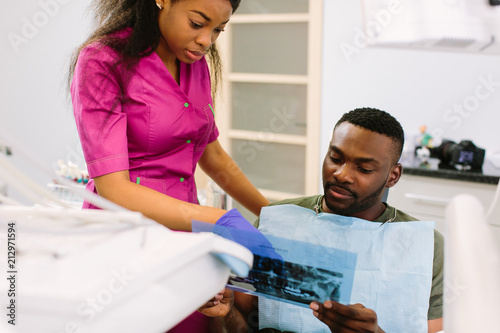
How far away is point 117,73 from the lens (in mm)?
1209

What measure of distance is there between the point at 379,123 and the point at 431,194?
4.53 ft

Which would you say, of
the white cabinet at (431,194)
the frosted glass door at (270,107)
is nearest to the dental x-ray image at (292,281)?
the white cabinet at (431,194)

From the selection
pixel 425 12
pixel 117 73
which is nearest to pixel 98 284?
pixel 425 12

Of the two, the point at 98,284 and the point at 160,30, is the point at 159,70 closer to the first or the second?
the point at 160,30

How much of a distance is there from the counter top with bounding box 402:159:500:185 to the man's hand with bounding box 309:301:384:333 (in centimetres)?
177

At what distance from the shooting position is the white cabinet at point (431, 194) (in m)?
2.51

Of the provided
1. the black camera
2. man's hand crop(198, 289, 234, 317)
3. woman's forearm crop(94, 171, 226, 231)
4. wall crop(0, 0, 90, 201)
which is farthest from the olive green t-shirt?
wall crop(0, 0, 90, 201)

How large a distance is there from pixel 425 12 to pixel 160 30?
0.65 metres

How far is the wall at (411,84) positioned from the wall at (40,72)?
5.65 ft

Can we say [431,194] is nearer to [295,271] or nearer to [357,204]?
[357,204]

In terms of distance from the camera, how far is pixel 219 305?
1220 mm

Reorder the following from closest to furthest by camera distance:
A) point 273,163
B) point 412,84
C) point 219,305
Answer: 1. point 219,305
2. point 412,84
3. point 273,163

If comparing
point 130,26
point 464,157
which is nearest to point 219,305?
point 130,26

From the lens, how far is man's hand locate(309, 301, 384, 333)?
0.87 metres
